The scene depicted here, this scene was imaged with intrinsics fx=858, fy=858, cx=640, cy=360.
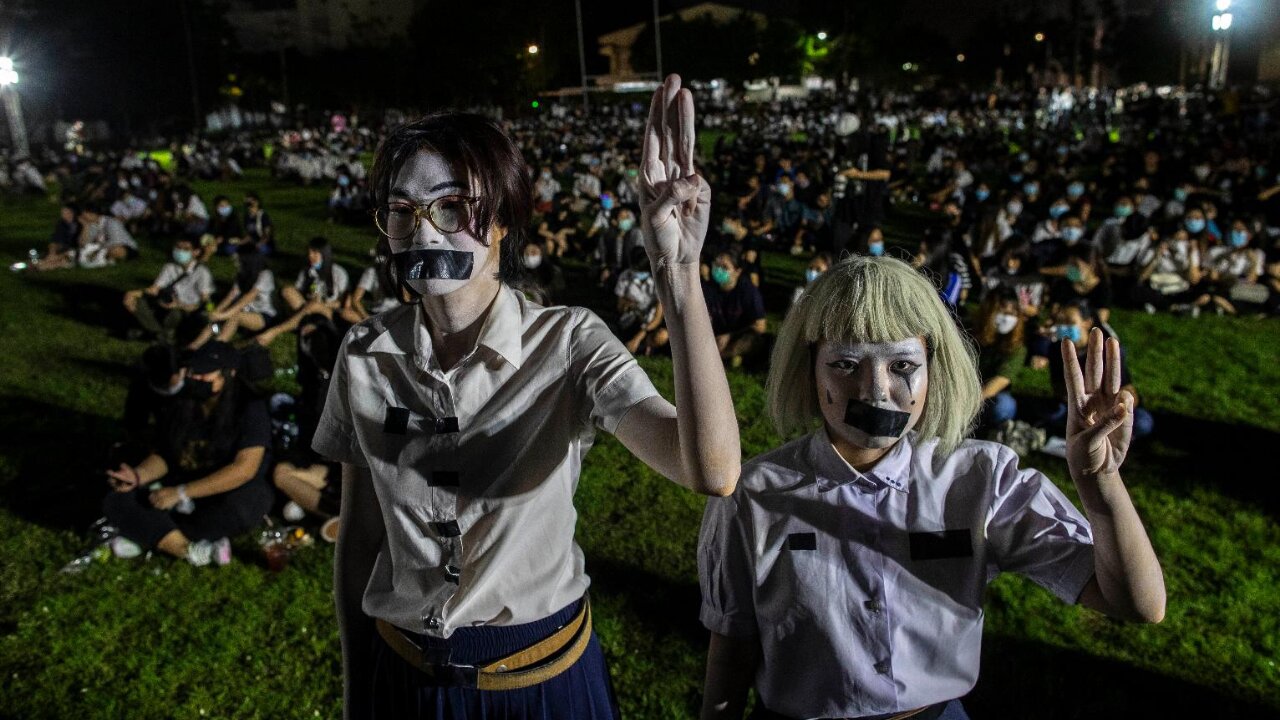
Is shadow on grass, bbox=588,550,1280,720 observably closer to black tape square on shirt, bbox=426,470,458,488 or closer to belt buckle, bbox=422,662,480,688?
belt buckle, bbox=422,662,480,688

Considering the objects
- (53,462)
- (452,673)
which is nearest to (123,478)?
(53,462)

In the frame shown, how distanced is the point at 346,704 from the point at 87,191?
24707 mm

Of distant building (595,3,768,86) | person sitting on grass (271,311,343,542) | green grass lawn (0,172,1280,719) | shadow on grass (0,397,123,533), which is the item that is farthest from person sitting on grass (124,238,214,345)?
distant building (595,3,768,86)

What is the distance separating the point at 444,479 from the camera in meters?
1.68

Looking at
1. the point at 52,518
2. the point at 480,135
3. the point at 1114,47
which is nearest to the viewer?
the point at 480,135

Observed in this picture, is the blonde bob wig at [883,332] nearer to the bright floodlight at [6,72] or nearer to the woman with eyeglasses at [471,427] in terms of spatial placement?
the woman with eyeglasses at [471,427]

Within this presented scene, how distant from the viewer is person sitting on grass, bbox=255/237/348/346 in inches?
405

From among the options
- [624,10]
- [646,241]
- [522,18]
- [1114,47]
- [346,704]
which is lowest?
[346,704]

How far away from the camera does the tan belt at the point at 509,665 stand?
5.86 ft

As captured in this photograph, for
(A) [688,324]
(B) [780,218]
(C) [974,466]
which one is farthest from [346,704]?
(B) [780,218]

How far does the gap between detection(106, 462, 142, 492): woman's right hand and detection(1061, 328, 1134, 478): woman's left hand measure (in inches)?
216

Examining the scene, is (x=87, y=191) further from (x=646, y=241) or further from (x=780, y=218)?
(x=646, y=241)

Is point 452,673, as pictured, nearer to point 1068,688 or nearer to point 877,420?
point 877,420

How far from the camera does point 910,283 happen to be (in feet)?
6.36
